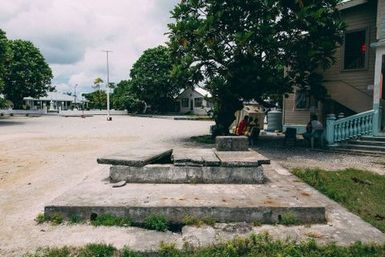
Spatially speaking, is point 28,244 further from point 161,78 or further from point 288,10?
point 161,78

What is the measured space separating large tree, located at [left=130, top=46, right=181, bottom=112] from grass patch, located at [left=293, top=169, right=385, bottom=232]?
143 feet

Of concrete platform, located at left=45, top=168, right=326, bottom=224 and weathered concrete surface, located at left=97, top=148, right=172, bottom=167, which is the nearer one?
concrete platform, located at left=45, top=168, right=326, bottom=224

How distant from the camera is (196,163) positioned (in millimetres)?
6395

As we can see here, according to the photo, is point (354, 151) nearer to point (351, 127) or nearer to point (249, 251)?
point (351, 127)

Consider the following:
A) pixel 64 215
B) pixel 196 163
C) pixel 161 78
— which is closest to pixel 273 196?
pixel 196 163

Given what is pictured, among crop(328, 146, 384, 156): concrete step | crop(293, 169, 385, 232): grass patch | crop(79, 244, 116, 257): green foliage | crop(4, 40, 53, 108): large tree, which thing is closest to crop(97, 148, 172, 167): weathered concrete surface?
crop(79, 244, 116, 257): green foliage

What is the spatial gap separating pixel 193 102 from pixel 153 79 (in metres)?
9.14

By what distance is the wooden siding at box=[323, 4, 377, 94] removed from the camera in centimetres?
1619

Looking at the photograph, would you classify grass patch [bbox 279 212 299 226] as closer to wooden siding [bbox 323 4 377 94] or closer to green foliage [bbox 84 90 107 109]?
wooden siding [bbox 323 4 377 94]

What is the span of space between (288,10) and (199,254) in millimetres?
12783

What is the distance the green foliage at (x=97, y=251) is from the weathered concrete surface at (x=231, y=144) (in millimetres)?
4590

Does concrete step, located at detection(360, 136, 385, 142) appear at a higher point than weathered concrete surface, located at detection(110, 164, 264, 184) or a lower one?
higher

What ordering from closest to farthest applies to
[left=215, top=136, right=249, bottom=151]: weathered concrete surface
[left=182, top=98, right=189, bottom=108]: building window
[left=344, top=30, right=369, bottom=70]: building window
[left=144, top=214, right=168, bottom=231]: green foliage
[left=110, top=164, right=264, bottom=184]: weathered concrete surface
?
[left=144, top=214, right=168, bottom=231]: green foliage, [left=110, top=164, right=264, bottom=184]: weathered concrete surface, [left=215, top=136, right=249, bottom=151]: weathered concrete surface, [left=344, top=30, right=369, bottom=70]: building window, [left=182, top=98, right=189, bottom=108]: building window

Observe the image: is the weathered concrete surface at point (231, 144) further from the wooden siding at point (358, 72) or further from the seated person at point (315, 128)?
the wooden siding at point (358, 72)
